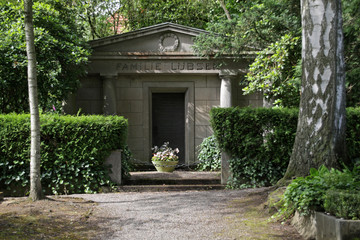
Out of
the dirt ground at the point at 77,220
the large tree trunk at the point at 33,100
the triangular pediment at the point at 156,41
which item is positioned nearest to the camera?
the dirt ground at the point at 77,220

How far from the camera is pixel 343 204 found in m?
4.49

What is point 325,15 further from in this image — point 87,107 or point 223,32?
point 87,107

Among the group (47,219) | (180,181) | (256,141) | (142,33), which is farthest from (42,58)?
(256,141)

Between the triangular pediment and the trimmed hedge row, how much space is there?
3758mm

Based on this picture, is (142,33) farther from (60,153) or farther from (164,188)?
(164,188)

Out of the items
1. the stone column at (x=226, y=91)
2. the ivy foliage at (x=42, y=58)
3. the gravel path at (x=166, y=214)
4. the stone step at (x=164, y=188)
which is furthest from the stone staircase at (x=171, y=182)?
the ivy foliage at (x=42, y=58)

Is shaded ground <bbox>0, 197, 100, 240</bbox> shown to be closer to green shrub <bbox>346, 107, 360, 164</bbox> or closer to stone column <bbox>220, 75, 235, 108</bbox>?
green shrub <bbox>346, 107, 360, 164</bbox>

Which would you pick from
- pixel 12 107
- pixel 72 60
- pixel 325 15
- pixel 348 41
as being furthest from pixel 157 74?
pixel 325 15

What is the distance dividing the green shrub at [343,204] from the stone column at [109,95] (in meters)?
8.74

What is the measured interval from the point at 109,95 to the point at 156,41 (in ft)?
7.27

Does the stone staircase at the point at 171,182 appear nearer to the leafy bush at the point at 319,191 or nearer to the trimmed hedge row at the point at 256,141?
the trimmed hedge row at the point at 256,141

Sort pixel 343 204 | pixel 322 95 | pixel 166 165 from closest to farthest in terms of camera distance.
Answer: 1. pixel 343 204
2. pixel 322 95
3. pixel 166 165

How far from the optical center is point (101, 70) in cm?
1241

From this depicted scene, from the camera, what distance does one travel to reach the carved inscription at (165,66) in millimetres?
12477
